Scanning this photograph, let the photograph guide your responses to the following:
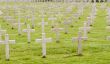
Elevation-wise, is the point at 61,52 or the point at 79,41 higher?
the point at 79,41

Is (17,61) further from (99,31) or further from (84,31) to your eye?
(99,31)

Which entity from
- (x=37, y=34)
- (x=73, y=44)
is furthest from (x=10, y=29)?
(x=73, y=44)

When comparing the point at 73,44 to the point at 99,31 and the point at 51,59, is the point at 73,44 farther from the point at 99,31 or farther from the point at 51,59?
the point at 99,31

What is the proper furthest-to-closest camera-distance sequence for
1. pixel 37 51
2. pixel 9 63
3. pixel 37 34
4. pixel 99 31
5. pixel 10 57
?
pixel 99 31
pixel 37 34
pixel 37 51
pixel 10 57
pixel 9 63

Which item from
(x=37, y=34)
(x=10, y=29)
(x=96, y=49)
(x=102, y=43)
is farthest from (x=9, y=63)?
(x=10, y=29)

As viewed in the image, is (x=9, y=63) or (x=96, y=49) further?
(x=96, y=49)

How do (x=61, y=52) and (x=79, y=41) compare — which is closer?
(x=79, y=41)

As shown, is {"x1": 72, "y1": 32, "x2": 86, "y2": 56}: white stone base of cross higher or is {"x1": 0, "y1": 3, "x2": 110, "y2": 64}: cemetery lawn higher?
{"x1": 72, "y1": 32, "x2": 86, "y2": 56}: white stone base of cross

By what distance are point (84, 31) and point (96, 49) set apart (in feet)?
7.17

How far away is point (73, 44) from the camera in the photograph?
14906 mm

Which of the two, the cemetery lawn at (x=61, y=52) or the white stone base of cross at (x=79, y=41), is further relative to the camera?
the white stone base of cross at (x=79, y=41)

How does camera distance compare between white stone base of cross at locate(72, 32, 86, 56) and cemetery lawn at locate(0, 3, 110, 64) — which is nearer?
cemetery lawn at locate(0, 3, 110, 64)

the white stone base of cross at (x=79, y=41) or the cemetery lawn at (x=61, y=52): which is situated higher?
the white stone base of cross at (x=79, y=41)

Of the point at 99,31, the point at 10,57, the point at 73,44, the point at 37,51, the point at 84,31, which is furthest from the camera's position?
the point at 99,31
